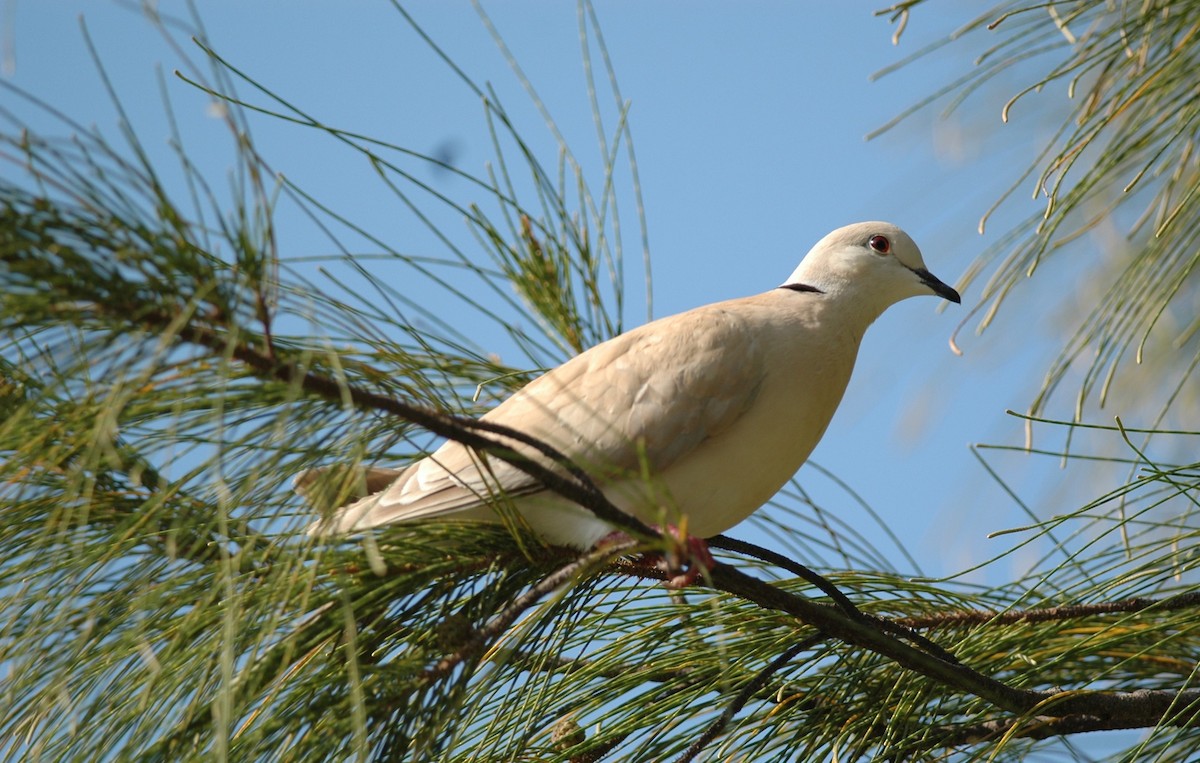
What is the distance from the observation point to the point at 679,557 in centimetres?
105

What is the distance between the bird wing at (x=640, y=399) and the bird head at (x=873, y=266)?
41 centimetres

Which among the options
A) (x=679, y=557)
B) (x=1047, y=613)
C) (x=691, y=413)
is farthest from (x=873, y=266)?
(x=679, y=557)

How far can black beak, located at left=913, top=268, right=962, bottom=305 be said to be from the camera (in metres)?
2.54

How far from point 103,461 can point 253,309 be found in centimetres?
47

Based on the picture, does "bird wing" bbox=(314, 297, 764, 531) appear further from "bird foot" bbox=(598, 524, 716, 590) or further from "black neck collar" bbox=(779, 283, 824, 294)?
"black neck collar" bbox=(779, 283, 824, 294)

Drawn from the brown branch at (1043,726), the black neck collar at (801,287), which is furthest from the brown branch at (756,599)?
the black neck collar at (801,287)

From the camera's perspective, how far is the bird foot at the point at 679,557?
1056mm

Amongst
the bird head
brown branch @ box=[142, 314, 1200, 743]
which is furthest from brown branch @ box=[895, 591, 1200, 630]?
the bird head

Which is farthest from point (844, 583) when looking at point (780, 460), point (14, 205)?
point (14, 205)

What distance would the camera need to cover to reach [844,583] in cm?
191

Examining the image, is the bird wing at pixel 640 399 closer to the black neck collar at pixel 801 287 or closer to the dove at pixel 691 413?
the dove at pixel 691 413

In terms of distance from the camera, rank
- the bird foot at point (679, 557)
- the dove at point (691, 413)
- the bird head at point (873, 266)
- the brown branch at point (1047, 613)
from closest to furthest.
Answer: the bird foot at point (679, 557) → the brown branch at point (1047, 613) → the dove at point (691, 413) → the bird head at point (873, 266)

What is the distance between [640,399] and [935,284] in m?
0.82

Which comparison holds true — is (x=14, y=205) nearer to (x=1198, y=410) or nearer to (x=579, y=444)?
(x=579, y=444)
